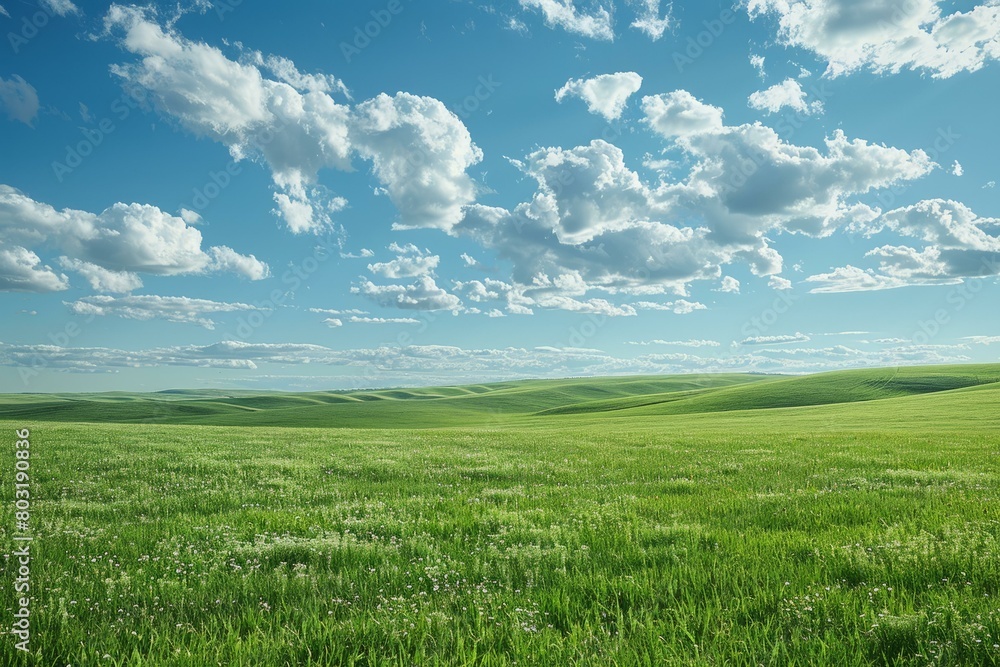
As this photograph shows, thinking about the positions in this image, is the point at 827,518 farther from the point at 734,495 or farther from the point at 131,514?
the point at 131,514

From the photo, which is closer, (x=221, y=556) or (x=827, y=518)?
(x=221, y=556)

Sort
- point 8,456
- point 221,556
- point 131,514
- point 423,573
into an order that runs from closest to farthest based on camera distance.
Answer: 1. point 423,573
2. point 221,556
3. point 131,514
4. point 8,456

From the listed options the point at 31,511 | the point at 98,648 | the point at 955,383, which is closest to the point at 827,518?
the point at 98,648

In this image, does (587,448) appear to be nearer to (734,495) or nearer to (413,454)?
(413,454)

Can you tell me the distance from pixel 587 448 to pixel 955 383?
122911 mm

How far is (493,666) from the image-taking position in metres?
4.00

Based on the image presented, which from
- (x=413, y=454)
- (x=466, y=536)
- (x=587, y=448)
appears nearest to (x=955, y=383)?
(x=587, y=448)

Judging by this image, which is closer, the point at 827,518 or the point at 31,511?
the point at 827,518

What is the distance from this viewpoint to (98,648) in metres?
4.45

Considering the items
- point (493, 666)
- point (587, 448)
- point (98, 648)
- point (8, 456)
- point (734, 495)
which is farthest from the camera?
point (587, 448)

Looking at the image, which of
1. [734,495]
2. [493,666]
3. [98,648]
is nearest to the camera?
[493,666]

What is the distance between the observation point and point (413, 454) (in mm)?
20906

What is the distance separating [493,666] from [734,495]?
8504mm

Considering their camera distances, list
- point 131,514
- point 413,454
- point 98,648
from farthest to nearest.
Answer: point 413,454 → point 131,514 → point 98,648
